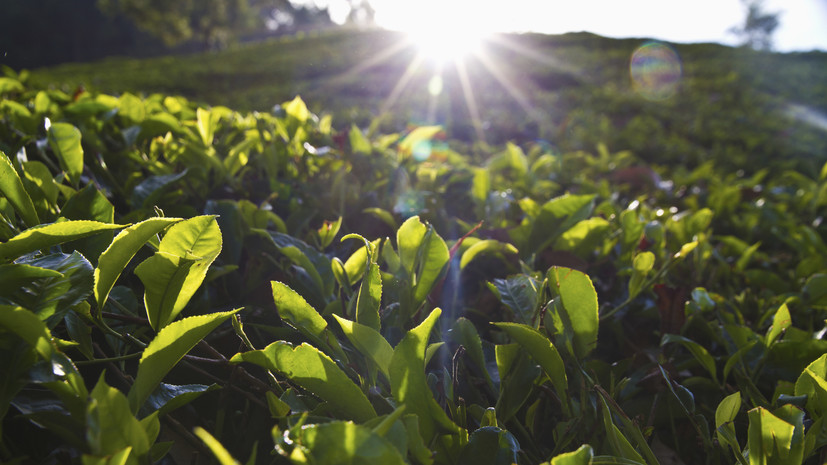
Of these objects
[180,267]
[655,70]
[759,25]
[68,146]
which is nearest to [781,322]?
[180,267]

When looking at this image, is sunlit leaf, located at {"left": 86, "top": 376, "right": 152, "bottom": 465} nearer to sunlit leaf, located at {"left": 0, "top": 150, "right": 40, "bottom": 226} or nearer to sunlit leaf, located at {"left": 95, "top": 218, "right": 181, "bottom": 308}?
sunlit leaf, located at {"left": 95, "top": 218, "right": 181, "bottom": 308}

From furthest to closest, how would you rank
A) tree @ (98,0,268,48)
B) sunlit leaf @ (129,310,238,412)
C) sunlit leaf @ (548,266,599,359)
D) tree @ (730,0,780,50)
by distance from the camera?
tree @ (730,0,780,50) → tree @ (98,0,268,48) → sunlit leaf @ (548,266,599,359) → sunlit leaf @ (129,310,238,412)

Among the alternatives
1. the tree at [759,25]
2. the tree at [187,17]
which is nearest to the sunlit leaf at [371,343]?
the tree at [187,17]

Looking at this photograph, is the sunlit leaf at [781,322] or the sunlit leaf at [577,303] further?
the sunlit leaf at [781,322]

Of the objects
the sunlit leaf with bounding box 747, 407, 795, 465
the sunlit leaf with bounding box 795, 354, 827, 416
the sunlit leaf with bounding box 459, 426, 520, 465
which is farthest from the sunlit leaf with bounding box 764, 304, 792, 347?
the sunlit leaf with bounding box 459, 426, 520, 465

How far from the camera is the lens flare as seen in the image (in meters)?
8.97

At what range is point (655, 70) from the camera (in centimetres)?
1220

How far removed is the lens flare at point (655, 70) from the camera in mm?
8969

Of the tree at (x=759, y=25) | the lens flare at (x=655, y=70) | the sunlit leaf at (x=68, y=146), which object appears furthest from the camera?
the tree at (x=759, y=25)

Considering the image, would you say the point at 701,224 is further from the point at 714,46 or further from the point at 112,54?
the point at 112,54

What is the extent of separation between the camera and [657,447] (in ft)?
3.51

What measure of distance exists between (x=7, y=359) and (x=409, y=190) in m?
1.16

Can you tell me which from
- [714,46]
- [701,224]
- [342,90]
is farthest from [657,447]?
[714,46]

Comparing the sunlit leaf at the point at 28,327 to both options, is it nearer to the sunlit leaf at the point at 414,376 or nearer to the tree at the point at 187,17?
the sunlit leaf at the point at 414,376
